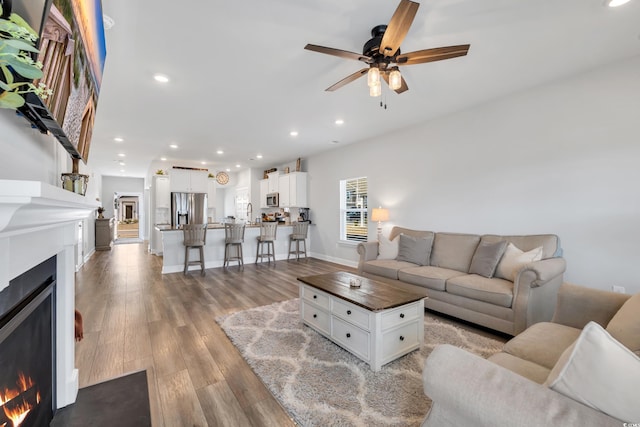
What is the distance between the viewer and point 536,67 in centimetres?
286

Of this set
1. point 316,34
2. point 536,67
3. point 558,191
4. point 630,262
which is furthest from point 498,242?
point 316,34

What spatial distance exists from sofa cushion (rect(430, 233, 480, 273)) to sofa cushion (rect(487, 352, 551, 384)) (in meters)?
2.17

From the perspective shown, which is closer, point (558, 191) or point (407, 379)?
point (407, 379)

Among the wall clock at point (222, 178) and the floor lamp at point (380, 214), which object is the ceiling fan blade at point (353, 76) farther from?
the wall clock at point (222, 178)

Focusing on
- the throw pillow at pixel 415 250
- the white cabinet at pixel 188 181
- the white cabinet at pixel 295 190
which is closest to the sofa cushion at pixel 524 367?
the throw pillow at pixel 415 250

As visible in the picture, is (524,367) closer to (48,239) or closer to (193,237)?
(48,239)

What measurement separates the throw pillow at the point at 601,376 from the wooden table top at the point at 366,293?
1.29 metres

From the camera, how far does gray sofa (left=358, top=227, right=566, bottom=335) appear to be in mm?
2572

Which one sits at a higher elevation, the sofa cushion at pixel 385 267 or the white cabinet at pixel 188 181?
the white cabinet at pixel 188 181

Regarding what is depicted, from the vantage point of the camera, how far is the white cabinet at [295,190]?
285 inches

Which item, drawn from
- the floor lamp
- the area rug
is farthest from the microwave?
the area rug

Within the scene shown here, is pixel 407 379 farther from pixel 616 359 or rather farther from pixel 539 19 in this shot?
pixel 539 19

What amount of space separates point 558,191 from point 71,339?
4.73 metres

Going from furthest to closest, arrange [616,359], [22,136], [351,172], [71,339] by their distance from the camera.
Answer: [351,172]
[71,339]
[22,136]
[616,359]
